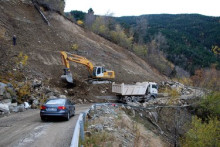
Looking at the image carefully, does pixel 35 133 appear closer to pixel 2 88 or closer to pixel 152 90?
pixel 2 88

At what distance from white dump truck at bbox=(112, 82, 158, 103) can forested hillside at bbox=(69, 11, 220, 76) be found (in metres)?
→ 28.0

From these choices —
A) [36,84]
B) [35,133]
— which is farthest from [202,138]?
[36,84]

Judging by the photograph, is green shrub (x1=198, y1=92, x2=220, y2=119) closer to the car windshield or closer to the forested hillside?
the car windshield

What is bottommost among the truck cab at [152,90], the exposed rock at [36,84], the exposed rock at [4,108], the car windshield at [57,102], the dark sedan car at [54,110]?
the truck cab at [152,90]

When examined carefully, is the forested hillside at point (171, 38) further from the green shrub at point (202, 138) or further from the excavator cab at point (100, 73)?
the green shrub at point (202, 138)

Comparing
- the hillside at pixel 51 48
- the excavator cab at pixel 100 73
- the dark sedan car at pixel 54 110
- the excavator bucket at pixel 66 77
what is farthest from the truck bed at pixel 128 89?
the dark sedan car at pixel 54 110

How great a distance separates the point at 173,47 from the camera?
115375 mm

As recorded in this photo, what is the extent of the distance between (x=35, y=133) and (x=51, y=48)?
73.6ft

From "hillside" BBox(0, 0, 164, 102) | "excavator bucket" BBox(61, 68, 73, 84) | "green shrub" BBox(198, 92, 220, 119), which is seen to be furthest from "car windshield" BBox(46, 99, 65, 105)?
"green shrub" BBox(198, 92, 220, 119)

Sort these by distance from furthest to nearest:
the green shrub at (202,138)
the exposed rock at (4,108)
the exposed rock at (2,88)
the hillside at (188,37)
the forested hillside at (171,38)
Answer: the hillside at (188,37) → the forested hillside at (171,38) → the green shrub at (202,138) → the exposed rock at (2,88) → the exposed rock at (4,108)

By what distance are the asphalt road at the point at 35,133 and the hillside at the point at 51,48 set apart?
30.7 feet

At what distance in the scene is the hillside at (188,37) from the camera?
10494cm

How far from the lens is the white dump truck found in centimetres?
2402

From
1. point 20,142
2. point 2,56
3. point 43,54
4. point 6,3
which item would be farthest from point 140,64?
point 20,142
